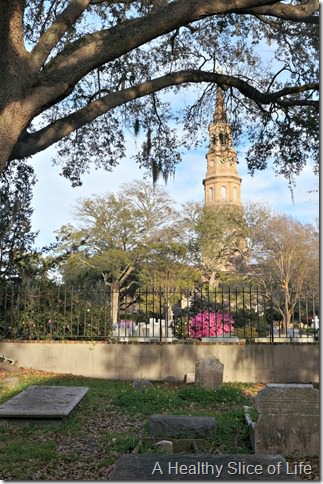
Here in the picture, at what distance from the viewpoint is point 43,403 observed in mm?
7664

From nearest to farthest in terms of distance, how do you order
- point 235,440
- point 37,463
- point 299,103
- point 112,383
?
point 37,463
point 235,440
point 299,103
point 112,383

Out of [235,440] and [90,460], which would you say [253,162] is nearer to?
[235,440]

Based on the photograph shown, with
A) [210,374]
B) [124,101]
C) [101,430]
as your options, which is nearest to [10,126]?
[124,101]

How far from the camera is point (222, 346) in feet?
40.0

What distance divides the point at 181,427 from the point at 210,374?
13.8 ft

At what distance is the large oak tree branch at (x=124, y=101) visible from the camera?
26.3ft

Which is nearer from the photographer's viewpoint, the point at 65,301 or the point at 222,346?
the point at 222,346

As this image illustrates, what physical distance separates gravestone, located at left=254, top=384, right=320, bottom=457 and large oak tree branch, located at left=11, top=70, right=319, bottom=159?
5.19 metres

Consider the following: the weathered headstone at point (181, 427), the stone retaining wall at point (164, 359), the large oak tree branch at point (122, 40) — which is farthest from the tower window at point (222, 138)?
the weathered headstone at point (181, 427)

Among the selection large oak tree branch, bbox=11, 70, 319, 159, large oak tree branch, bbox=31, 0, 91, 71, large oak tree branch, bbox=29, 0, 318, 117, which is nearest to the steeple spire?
large oak tree branch, bbox=11, 70, 319, 159

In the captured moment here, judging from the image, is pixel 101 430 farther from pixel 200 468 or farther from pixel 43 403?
pixel 200 468

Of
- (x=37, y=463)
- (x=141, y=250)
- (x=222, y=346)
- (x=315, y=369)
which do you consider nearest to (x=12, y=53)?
(x=37, y=463)

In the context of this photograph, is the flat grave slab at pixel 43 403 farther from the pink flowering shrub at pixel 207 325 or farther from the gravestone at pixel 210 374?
the pink flowering shrub at pixel 207 325

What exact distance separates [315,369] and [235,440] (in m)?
6.31
